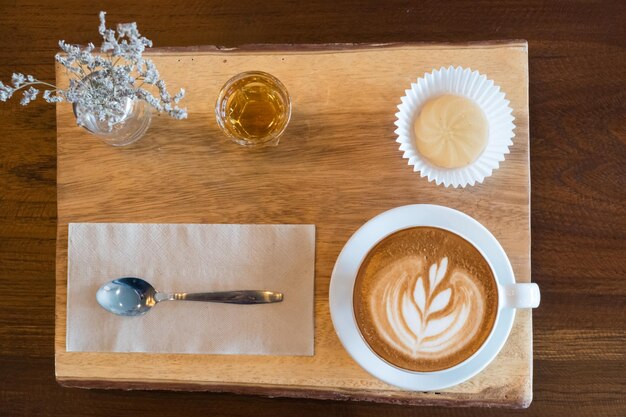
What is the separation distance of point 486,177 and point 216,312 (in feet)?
2.05

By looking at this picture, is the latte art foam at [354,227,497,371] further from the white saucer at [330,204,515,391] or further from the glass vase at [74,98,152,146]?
the glass vase at [74,98,152,146]

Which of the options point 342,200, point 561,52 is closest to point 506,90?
point 561,52

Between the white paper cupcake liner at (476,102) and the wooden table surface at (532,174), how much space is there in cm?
21

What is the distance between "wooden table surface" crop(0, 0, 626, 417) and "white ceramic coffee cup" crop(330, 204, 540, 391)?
0.85ft

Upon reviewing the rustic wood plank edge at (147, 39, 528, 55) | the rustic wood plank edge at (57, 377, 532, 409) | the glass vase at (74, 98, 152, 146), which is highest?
the rustic wood plank edge at (147, 39, 528, 55)

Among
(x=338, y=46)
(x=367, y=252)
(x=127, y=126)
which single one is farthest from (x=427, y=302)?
(x=127, y=126)

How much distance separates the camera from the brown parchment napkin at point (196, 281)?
1165 millimetres

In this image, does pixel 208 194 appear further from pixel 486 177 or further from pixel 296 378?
pixel 486 177

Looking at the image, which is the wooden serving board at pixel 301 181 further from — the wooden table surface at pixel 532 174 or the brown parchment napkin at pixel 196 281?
the wooden table surface at pixel 532 174

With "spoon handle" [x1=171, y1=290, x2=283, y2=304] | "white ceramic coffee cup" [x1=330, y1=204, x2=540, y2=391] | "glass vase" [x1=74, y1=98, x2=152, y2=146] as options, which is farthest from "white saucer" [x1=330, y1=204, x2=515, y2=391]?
"glass vase" [x1=74, y1=98, x2=152, y2=146]

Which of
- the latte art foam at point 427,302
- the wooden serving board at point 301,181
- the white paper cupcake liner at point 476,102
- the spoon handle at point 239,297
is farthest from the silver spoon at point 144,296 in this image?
the white paper cupcake liner at point 476,102

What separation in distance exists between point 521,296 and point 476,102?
1.31 feet

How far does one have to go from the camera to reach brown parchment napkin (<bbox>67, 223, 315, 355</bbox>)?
117 centimetres

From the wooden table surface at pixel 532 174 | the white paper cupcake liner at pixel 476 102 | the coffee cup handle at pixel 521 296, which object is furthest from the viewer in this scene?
the wooden table surface at pixel 532 174
